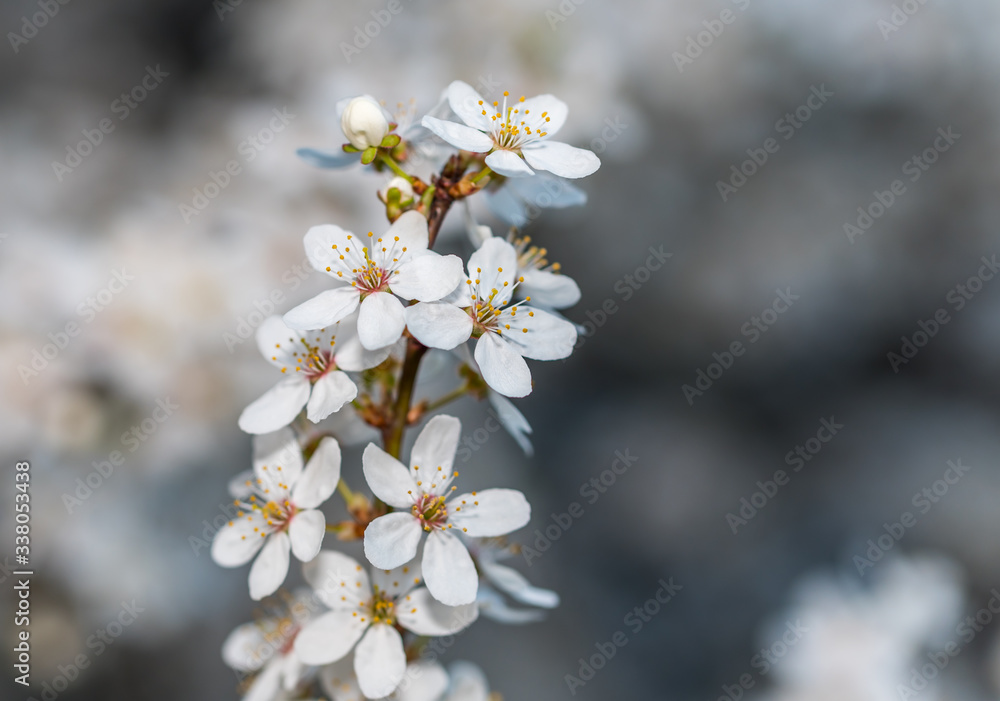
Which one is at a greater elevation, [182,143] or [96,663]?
[182,143]

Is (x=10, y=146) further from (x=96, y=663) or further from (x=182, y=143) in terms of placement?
Answer: (x=96, y=663)

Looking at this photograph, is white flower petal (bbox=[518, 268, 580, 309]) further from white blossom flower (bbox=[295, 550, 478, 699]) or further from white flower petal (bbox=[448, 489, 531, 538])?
white blossom flower (bbox=[295, 550, 478, 699])

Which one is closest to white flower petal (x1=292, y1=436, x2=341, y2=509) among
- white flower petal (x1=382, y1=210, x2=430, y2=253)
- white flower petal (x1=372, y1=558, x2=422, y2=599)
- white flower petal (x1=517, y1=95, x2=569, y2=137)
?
white flower petal (x1=372, y1=558, x2=422, y2=599)

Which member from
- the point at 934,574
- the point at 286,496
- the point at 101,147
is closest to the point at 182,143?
the point at 101,147

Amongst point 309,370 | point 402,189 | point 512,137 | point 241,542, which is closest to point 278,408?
point 309,370

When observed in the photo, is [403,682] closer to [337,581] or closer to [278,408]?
[337,581]

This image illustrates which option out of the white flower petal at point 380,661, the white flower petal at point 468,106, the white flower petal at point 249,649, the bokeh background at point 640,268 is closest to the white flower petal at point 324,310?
the white flower petal at point 468,106
